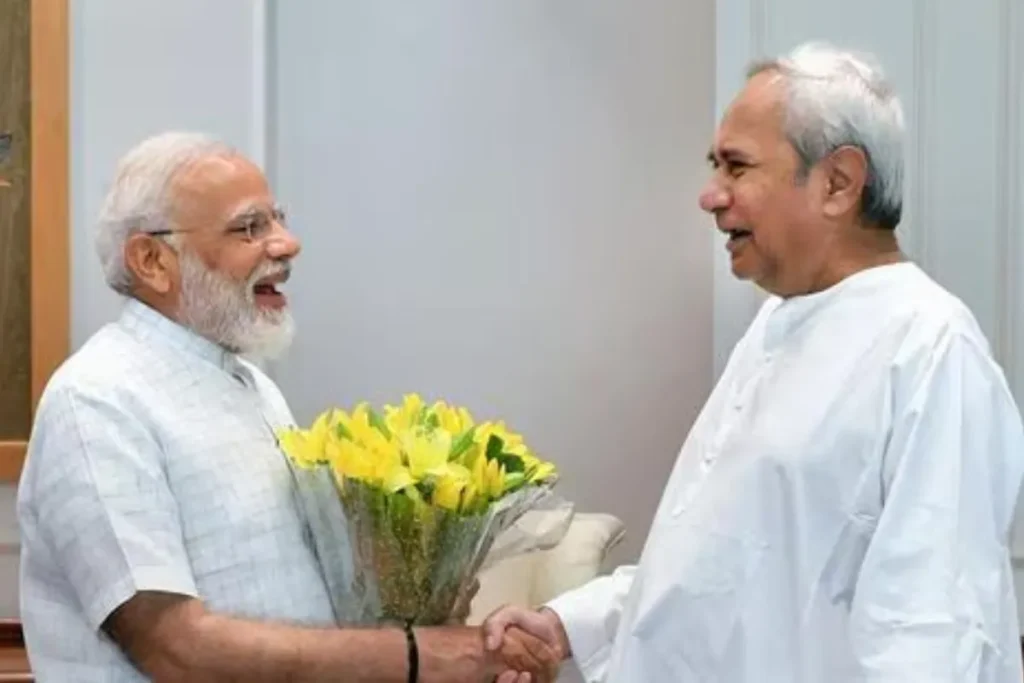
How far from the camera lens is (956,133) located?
125 inches

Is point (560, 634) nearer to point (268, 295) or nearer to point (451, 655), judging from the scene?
point (451, 655)

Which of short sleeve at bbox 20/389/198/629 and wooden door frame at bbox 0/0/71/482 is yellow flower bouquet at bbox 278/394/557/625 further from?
wooden door frame at bbox 0/0/71/482

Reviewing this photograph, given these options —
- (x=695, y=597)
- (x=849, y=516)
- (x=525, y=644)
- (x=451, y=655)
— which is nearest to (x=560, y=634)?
(x=525, y=644)

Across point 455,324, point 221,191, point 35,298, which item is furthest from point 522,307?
point 221,191

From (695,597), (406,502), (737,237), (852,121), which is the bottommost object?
(695,597)

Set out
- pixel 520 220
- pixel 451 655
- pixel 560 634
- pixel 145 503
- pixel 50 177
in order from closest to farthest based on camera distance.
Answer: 1. pixel 145 503
2. pixel 451 655
3. pixel 560 634
4. pixel 50 177
5. pixel 520 220

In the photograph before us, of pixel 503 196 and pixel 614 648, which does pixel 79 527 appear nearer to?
pixel 614 648

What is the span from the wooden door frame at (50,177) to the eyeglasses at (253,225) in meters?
1.11

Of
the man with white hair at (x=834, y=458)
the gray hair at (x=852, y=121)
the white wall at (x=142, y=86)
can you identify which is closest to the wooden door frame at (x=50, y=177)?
the white wall at (x=142, y=86)

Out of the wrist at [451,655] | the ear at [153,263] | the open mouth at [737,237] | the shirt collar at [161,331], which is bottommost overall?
the wrist at [451,655]

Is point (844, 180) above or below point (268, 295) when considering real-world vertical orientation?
above

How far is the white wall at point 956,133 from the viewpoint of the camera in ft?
10.4

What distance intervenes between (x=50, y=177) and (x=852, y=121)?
181 cm

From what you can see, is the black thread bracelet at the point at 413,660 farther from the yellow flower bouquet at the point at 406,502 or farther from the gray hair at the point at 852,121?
the gray hair at the point at 852,121
